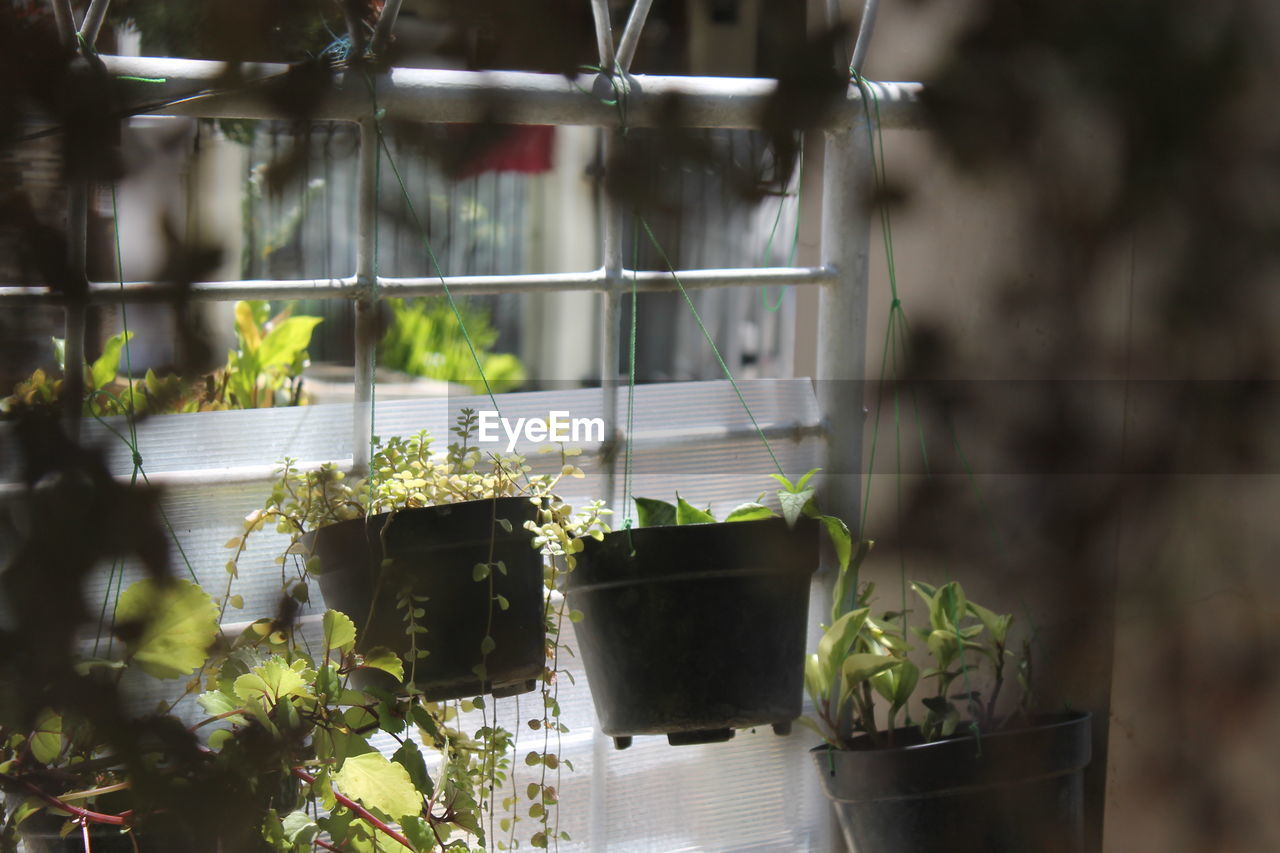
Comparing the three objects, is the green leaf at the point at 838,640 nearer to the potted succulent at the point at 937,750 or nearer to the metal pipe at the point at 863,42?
the potted succulent at the point at 937,750

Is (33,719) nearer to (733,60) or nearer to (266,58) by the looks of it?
(266,58)

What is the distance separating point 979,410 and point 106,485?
29cm

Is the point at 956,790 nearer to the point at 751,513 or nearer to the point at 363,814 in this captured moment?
the point at 751,513

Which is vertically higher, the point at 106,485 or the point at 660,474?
the point at 106,485

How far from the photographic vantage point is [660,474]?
1.27 metres

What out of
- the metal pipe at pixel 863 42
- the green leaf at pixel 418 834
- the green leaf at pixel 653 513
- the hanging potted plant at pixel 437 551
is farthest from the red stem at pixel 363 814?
the metal pipe at pixel 863 42

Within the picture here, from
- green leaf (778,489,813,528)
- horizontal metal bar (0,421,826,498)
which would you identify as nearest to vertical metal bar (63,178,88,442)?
horizontal metal bar (0,421,826,498)

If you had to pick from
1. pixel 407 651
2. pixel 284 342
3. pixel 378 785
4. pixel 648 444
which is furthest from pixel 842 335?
pixel 284 342

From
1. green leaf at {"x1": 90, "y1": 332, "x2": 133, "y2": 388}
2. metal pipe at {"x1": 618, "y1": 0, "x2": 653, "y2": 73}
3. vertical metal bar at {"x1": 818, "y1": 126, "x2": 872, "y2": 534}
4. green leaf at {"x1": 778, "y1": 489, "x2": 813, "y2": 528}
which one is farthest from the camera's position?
vertical metal bar at {"x1": 818, "y1": 126, "x2": 872, "y2": 534}

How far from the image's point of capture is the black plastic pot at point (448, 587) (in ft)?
3.15

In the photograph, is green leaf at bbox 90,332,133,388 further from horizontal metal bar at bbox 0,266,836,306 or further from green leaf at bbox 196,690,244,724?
green leaf at bbox 196,690,244,724

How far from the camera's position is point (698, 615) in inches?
42.3

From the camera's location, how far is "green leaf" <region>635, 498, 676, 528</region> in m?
1.13

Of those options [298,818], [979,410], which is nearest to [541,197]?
[298,818]
